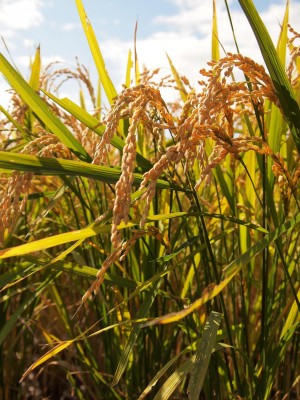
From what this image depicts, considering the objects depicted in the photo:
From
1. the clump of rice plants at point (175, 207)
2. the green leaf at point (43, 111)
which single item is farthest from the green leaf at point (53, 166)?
the green leaf at point (43, 111)

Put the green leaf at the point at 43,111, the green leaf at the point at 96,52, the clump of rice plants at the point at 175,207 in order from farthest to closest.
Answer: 1. the green leaf at the point at 96,52
2. the green leaf at the point at 43,111
3. the clump of rice plants at the point at 175,207

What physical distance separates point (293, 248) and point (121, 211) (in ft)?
2.93

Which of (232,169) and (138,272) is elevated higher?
(232,169)

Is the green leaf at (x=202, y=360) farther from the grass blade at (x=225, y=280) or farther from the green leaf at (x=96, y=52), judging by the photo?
the green leaf at (x=96, y=52)

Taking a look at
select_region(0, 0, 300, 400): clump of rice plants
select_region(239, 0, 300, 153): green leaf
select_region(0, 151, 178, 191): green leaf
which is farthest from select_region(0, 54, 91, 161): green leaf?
select_region(239, 0, 300, 153): green leaf

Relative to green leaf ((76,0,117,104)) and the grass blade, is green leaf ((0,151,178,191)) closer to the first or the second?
the grass blade

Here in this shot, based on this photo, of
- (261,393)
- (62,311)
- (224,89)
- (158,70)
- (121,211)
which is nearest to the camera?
(121,211)

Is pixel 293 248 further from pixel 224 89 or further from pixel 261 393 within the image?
pixel 224 89

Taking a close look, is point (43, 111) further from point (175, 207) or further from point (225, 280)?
A: point (175, 207)

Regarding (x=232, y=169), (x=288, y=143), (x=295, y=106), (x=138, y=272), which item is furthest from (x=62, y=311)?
(x=295, y=106)

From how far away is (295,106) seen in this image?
98 centimetres

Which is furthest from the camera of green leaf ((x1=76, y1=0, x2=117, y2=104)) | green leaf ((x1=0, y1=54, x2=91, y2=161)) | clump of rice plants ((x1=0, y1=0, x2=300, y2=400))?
green leaf ((x1=76, y1=0, x2=117, y2=104))

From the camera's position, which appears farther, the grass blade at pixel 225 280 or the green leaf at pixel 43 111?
the green leaf at pixel 43 111

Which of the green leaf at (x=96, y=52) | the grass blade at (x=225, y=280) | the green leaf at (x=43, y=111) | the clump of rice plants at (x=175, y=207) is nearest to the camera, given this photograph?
the grass blade at (x=225, y=280)
